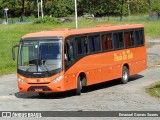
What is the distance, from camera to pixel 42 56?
66.5ft

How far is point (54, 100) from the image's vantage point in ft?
64.4

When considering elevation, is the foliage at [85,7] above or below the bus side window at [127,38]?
below

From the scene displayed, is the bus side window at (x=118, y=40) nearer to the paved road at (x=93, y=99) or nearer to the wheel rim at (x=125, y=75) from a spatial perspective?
the wheel rim at (x=125, y=75)

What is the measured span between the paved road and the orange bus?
1.71 ft

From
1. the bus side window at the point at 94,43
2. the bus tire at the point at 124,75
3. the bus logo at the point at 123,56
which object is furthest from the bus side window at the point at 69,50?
the bus tire at the point at 124,75

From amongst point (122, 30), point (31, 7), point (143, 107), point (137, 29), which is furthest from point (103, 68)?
point (31, 7)

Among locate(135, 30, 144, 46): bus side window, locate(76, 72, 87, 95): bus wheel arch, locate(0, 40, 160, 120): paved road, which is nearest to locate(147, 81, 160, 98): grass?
locate(0, 40, 160, 120): paved road

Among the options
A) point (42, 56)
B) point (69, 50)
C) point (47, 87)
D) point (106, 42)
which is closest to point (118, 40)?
point (106, 42)

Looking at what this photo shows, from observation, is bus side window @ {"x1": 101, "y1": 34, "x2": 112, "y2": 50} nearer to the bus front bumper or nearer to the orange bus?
the orange bus

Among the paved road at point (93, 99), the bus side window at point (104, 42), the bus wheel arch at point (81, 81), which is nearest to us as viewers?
the paved road at point (93, 99)

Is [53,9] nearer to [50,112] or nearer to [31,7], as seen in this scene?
[31,7]

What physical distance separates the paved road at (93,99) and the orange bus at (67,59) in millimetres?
521

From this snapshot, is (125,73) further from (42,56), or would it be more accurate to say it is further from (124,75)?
(42,56)

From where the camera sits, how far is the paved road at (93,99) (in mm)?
16891
